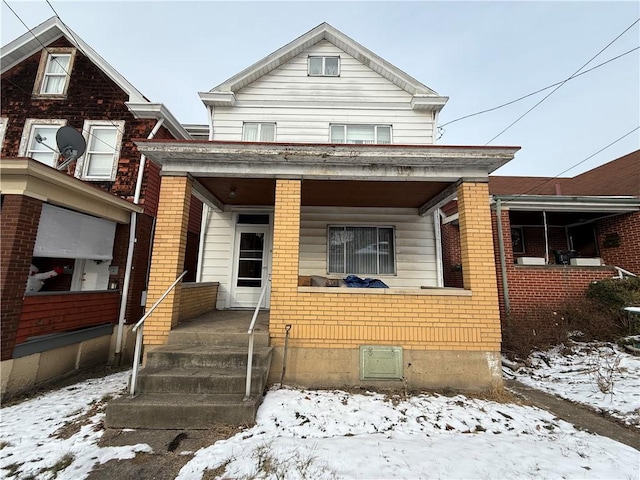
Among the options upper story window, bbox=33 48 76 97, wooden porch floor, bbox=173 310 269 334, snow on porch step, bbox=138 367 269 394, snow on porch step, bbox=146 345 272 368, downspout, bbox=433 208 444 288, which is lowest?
snow on porch step, bbox=138 367 269 394

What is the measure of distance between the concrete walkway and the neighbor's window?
11.6ft

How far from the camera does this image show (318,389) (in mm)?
4539

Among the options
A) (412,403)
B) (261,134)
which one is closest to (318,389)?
(412,403)

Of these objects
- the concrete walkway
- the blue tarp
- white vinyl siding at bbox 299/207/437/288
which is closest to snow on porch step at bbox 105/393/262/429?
the blue tarp

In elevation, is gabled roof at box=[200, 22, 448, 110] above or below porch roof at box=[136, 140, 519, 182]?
above

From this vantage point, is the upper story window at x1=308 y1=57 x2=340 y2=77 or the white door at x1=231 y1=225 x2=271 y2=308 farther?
the upper story window at x1=308 y1=57 x2=340 y2=77

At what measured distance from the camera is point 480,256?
4840 mm

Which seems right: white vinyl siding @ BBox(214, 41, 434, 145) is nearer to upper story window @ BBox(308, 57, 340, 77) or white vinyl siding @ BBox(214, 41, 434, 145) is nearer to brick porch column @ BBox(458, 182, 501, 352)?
upper story window @ BBox(308, 57, 340, 77)

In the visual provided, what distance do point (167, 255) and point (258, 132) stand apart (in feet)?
15.1

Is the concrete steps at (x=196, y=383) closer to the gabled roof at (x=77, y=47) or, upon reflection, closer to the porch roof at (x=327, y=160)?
the porch roof at (x=327, y=160)

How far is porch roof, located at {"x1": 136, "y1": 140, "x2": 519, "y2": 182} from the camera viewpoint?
4.78m

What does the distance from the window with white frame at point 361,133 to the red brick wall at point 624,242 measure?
8.45 meters

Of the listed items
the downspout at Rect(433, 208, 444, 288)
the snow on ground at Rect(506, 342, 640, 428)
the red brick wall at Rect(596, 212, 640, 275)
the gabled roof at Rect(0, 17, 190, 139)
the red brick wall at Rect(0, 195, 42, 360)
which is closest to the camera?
the snow on ground at Rect(506, 342, 640, 428)

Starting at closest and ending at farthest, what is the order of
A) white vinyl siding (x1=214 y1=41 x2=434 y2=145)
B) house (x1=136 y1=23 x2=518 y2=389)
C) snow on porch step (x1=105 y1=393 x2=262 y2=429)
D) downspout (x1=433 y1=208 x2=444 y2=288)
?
snow on porch step (x1=105 y1=393 x2=262 y2=429)
house (x1=136 y1=23 x2=518 y2=389)
downspout (x1=433 y1=208 x2=444 y2=288)
white vinyl siding (x1=214 y1=41 x2=434 y2=145)
